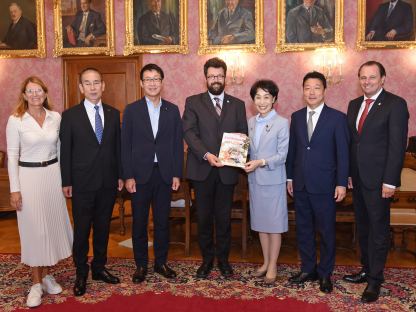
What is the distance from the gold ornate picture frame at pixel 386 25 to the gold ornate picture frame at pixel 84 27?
161 inches

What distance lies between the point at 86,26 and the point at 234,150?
4.96 metres

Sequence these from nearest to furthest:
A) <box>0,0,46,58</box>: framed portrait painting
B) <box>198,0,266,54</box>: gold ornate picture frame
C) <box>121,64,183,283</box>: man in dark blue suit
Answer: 1. <box>121,64,183,283</box>: man in dark blue suit
2. <box>198,0,266,54</box>: gold ornate picture frame
3. <box>0,0,46,58</box>: framed portrait painting

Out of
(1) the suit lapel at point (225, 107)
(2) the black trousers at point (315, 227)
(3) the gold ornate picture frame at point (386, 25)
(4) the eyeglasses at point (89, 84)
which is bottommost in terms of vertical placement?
(2) the black trousers at point (315, 227)

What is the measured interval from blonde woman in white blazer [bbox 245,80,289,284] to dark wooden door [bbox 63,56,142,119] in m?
4.32

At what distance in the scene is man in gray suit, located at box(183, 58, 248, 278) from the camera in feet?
12.7

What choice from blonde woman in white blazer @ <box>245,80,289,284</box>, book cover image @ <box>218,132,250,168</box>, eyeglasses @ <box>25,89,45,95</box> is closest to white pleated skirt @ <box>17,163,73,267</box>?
eyeglasses @ <box>25,89,45,95</box>

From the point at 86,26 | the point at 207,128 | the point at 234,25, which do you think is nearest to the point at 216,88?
the point at 207,128

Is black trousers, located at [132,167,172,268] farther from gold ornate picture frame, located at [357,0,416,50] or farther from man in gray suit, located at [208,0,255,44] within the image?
gold ornate picture frame, located at [357,0,416,50]

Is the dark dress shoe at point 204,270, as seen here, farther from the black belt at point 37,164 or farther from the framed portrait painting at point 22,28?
the framed portrait painting at point 22,28

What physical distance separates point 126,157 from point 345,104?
4720 millimetres

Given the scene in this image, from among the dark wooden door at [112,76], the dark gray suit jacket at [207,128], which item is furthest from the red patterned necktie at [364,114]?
the dark wooden door at [112,76]

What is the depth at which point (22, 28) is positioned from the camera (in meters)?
7.77

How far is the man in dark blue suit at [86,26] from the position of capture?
24.9 feet

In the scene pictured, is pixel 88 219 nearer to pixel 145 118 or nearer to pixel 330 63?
pixel 145 118
